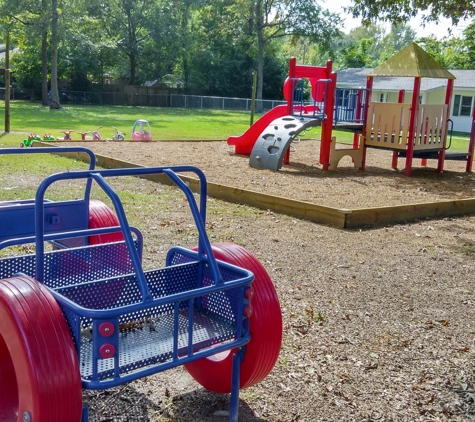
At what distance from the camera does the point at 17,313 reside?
8.08ft

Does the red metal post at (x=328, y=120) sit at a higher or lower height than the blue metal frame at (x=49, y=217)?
higher

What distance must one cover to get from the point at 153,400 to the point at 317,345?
1384mm

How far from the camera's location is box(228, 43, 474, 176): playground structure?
1300 cm

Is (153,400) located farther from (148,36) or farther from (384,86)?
(148,36)

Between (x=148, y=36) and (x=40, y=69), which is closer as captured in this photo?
(x=40, y=69)

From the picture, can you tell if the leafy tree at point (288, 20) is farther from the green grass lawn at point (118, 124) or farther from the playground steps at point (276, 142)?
the playground steps at point (276, 142)

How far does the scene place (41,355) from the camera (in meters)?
2.40

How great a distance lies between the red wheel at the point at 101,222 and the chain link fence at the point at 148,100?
142ft

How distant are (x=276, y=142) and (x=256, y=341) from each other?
1023 cm

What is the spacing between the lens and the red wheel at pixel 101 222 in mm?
4750

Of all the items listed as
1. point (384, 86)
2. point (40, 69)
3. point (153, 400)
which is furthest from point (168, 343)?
point (40, 69)

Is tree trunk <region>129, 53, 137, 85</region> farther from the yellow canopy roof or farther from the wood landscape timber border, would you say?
the wood landscape timber border

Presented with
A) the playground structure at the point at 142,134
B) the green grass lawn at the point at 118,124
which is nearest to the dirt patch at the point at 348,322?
the playground structure at the point at 142,134

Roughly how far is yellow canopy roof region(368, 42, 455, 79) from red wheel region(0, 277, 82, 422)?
1164cm
